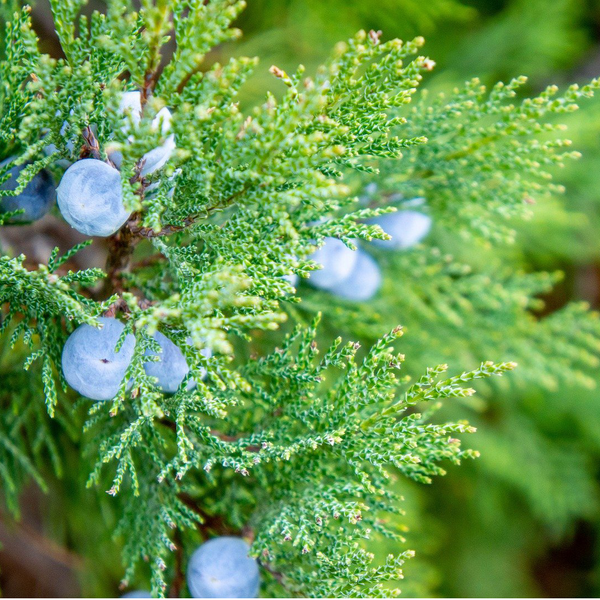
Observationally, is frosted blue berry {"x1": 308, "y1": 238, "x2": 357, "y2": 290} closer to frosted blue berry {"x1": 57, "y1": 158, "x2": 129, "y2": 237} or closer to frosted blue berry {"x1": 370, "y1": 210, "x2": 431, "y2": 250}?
frosted blue berry {"x1": 370, "y1": 210, "x2": 431, "y2": 250}

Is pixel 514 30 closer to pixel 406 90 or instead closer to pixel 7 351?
pixel 406 90

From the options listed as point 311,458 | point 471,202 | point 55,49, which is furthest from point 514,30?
point 311,458

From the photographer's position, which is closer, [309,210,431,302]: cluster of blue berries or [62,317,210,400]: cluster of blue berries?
[62,317,210,400]: cluster of blue berries

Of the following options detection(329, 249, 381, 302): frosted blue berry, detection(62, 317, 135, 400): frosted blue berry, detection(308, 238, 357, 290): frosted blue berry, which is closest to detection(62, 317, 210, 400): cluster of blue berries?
detection(62, 317, 135, 400): frosted blue berry

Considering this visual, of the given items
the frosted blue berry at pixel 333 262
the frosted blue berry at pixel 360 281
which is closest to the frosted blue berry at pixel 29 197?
the frosted blue berry at pixel 333 262

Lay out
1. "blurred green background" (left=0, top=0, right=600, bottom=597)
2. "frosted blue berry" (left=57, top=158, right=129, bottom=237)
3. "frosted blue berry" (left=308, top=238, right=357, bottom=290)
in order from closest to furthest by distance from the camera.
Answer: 1. "frosted blue berry" (left=57, top=158, right=129, bottom=237)
2. "frosted blue berry" (left=308, top=238, right=357, bottom=290)
3. "blurred green background" (left=0, top=0, right=600, bottom=597)
